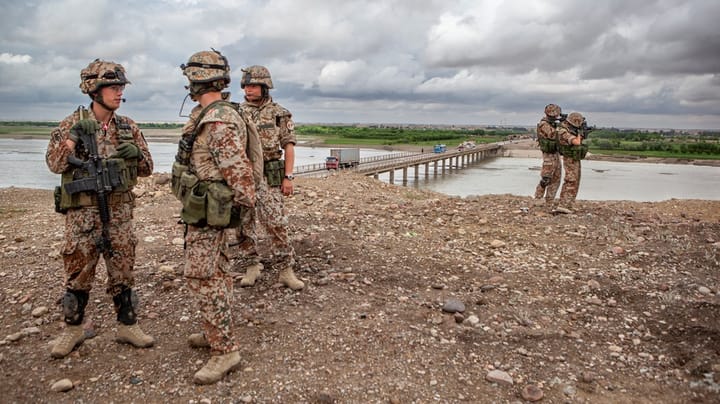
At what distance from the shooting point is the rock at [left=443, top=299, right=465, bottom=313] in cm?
411

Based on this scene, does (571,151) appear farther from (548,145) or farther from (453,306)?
(453,306)

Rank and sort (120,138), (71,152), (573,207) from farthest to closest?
(573,207), (120,138), (71,152)

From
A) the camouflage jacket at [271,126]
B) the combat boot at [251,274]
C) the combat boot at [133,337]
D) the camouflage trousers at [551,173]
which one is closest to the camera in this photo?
the combat boot at [133,337]

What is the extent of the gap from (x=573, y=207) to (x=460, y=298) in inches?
206

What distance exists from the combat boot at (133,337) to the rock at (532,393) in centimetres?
267

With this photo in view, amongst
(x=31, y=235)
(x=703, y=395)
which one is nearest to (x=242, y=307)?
(x=703, y=395)

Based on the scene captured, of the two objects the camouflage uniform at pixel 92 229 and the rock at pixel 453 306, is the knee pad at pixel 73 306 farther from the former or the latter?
the rock at pixel 453 306

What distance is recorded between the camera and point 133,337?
11.1 ft

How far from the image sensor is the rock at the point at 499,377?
3057 millimetres

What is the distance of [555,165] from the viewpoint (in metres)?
8.73

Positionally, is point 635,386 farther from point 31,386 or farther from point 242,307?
point 31,386

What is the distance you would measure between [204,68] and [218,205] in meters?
0.92

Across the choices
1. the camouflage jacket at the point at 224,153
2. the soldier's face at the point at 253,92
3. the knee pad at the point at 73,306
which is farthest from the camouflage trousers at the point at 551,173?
the knee pad at the point at 73,306

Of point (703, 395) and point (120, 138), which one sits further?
point (120, 138)
